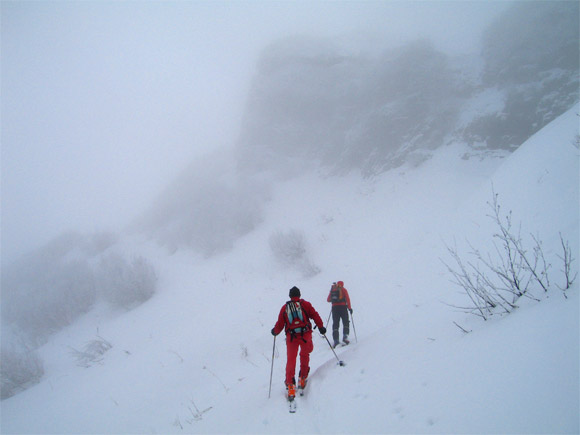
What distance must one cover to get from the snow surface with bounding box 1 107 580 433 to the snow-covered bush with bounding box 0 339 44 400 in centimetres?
62

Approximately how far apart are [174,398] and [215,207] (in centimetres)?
2275

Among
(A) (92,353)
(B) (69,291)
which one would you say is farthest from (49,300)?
(A) (92,353)

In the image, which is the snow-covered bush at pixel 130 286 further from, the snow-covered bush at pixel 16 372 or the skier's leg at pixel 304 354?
the skier's leg at pixel 304 354

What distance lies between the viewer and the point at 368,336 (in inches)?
271

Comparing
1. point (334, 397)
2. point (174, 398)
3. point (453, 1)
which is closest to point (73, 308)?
point (174, 398)

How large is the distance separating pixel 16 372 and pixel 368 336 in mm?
17253

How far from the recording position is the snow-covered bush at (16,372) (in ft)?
40.0

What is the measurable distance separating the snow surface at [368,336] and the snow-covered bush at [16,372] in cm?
62

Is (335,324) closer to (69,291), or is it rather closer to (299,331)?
(299,331)

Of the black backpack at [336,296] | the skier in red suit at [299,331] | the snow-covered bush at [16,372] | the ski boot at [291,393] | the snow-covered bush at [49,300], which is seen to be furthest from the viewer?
the snow-covered bush at [49,300]

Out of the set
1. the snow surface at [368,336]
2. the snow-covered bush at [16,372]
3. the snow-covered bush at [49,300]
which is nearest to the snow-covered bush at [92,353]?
the snow surface at [368,336]

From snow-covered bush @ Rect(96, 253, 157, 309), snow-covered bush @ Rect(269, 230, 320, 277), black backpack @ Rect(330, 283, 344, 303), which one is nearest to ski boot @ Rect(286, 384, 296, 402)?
black backpack @ Rect(330, 283, 344, 303)

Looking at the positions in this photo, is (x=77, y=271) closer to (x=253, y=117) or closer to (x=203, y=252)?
(x=203, y=252)

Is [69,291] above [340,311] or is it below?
above
